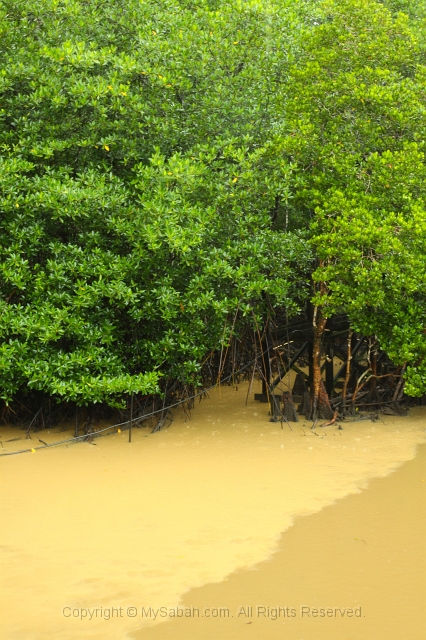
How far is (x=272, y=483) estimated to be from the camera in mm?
7242

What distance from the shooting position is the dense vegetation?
310 inches

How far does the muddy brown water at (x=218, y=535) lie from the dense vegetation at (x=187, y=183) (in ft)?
2.87

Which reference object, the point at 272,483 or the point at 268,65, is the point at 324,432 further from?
the point at 268,65

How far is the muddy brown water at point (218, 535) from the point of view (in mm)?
4758

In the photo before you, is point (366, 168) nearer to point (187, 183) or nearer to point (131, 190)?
point (187, 183)

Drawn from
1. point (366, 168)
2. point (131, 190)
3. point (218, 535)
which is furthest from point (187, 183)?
point (218, 535)

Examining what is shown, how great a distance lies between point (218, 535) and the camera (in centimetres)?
604

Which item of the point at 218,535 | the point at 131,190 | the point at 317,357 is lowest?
the point at 218,535

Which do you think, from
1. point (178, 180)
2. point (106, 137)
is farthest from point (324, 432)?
point (106, 137)

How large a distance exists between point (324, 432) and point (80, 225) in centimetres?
369

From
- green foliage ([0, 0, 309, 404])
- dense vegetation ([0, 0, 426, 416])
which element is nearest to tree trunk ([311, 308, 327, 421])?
dense vegetation ([0, 0, 426, 416])

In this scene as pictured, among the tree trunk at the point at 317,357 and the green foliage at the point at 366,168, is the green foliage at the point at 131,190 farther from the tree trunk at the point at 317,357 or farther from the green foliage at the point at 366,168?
the tree trunk at the point at 317,357

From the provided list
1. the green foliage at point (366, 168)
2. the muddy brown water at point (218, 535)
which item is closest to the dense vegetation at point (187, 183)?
the green foliage at point (366, 168)

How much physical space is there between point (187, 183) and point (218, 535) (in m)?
3.66
